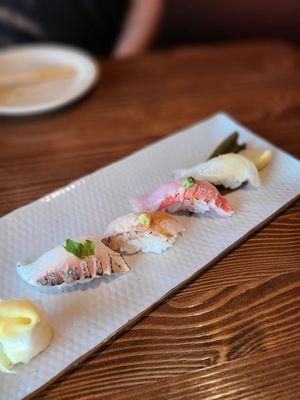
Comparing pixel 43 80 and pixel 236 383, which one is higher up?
pixel 43 80

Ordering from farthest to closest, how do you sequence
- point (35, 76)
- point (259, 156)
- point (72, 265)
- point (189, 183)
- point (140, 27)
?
point (140, 27) < point (35, 76) < point (259, 156) < point (189, 183) < point (72, 265)

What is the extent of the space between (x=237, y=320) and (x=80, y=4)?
1617 millimetres

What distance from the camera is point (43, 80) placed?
1.50m

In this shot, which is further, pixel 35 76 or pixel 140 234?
pixel 35 76

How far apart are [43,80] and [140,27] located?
62cm

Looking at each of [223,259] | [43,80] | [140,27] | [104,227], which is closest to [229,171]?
[223,259]

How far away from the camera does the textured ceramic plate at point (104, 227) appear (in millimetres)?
723

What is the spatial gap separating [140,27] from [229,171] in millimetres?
1165

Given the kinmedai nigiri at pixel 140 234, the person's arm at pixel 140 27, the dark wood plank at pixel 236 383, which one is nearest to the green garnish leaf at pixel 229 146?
the kinmedai nigiri at pixel 140 234

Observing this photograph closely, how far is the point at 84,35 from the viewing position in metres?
1.88

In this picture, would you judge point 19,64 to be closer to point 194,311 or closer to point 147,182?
point 147,182

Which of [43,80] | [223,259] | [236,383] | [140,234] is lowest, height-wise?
[236,383]

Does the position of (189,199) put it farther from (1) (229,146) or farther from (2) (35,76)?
(2) (35,76)

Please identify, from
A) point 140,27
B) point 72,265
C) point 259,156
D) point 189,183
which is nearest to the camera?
point 72,265
